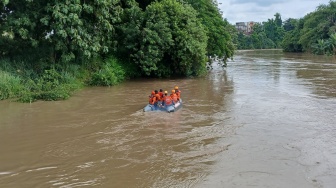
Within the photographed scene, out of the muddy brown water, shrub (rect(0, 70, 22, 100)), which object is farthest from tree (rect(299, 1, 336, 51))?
A: shrub (rect(0, 70, 22, 100))

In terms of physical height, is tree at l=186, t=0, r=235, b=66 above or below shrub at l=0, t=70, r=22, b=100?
above

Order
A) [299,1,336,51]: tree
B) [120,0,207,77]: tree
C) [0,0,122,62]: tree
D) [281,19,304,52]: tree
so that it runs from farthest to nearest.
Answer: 1. [281,19,304,52]: tree
2. [299,1,336,51]: tree
3. [120,0,207,77]: tree
4. [0,0,122,62]: tree

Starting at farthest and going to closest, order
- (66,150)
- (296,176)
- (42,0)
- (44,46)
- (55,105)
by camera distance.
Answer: (44,46) < (42,0) < (55,105) < (66,150) < (296,176)

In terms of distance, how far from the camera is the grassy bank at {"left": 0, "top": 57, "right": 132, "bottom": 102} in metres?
13.3

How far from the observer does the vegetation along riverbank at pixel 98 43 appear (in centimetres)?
1397

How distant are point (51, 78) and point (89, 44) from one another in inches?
88.6

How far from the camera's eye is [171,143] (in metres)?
7.95

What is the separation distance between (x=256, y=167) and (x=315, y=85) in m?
12.8

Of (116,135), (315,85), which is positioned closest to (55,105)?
(116,135)

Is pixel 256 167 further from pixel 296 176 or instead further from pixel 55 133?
pixel 55 133

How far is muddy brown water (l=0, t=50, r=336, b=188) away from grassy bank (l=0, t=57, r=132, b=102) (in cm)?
69

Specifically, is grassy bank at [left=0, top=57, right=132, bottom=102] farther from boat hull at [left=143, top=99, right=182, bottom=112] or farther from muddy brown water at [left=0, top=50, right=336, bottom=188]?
boat hull at [left=143, top=99, right=182, bottom=112]

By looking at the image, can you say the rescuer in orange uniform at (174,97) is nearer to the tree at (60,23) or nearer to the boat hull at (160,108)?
the boat hull at (160,108)

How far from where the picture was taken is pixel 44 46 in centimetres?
1603
